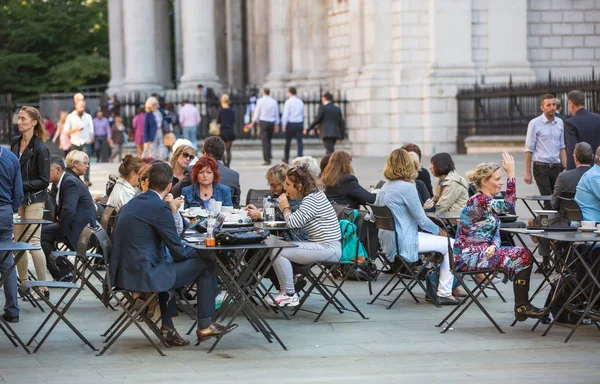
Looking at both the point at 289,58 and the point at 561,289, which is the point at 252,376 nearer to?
the point at 561,289

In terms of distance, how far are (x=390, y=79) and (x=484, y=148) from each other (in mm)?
3413

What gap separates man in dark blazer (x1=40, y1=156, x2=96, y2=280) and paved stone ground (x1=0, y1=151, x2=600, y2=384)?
1.38m

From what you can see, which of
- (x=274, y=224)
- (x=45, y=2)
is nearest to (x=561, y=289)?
(x=274, y=224)

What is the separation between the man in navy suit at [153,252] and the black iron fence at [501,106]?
21601mm

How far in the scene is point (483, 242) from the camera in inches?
421

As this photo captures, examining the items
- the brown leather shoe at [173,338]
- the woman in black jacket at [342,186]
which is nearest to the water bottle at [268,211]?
the woman in black jacket at [342,186]

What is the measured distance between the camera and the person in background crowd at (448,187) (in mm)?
12891

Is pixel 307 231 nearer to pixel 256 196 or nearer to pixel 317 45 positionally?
pixel 256 196

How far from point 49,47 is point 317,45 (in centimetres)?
2562

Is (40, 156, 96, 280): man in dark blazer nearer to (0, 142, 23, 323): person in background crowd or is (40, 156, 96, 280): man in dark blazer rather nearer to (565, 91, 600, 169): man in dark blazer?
(0, 142, 23, 323): person in background crowd

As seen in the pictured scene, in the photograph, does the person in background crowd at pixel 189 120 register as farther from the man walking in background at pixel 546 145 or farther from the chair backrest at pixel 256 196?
the chair backrest at pixel 256 196

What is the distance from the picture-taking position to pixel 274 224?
454 inches

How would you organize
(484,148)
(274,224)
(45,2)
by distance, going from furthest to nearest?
1. (45,2)
2. (484,148)
3. (274,224)

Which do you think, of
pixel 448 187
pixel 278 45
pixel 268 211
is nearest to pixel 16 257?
pixel 268 211
